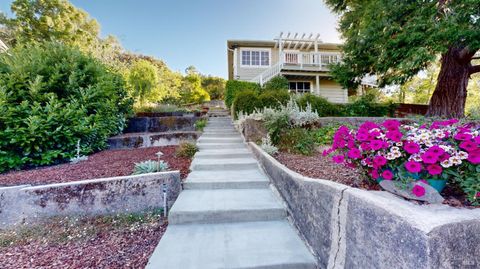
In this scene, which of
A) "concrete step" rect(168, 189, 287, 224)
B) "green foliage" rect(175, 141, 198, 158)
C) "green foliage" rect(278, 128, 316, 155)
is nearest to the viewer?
"concrete step" rect(168, 189, 287, 224)

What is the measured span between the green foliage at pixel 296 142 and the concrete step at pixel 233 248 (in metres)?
1.85

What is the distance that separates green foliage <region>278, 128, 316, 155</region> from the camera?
373cm

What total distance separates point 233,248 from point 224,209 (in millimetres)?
486

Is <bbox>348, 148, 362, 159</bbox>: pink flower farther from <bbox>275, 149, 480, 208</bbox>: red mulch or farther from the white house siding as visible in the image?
the white house siding

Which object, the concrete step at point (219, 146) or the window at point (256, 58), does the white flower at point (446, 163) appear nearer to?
the concrete step at point (219, 146)

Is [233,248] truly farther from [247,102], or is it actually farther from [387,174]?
[247,102]

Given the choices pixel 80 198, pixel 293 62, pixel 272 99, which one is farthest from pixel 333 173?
pixel 293 62

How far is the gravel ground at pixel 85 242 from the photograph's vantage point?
1.69 m

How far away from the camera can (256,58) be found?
13.2 metres

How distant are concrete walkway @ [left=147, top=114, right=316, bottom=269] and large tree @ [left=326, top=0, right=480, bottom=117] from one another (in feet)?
17.8

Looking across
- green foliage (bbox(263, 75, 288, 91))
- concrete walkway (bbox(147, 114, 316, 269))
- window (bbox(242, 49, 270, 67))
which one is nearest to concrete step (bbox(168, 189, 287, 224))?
concrete walkway (bbox(147, 114, 316, 269))

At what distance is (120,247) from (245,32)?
1280 cm

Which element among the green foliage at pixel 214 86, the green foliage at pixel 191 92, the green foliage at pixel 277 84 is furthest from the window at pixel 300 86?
the green foliage at pixel 214 86

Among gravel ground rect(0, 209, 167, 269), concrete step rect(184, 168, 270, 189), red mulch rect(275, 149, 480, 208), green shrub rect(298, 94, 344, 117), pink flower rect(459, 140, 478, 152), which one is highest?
green shrub rect(298, 94, 344, 117)
